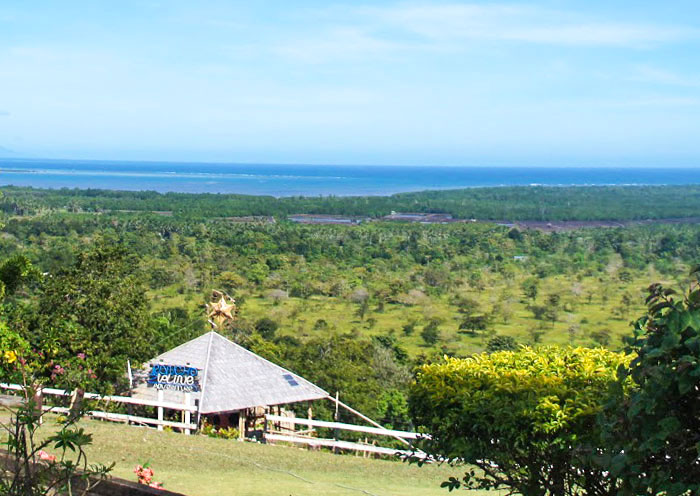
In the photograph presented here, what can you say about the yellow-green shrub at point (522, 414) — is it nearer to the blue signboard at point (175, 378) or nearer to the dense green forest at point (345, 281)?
the dense green forest at point (345, 281)

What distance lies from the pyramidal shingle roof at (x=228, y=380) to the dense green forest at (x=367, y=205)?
215ft

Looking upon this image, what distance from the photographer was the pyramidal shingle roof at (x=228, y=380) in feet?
42.0

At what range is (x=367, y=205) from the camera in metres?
97.8

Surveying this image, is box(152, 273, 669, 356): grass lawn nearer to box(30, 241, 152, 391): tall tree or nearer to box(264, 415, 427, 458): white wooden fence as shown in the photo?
box(30, 241, 152, 391): tall tree

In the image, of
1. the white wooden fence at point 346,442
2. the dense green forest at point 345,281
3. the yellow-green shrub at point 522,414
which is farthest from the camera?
the dense green forest at point 345,281

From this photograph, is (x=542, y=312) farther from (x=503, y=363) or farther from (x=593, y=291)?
(x=503, y=363)

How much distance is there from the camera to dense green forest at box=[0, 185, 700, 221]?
85.9 meters

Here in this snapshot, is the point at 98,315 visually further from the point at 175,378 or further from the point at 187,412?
the point at 187,412

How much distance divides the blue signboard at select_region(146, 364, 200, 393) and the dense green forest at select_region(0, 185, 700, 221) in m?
65.9

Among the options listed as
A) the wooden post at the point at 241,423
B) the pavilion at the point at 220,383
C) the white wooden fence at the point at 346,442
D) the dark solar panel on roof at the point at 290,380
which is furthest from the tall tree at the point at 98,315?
the white wooden fence at the point at 346,442

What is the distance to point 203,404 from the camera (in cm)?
1244

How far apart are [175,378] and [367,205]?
85.1m

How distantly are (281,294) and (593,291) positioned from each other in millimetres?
17979

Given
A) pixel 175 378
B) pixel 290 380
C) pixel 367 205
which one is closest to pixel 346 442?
pixel 290 380
